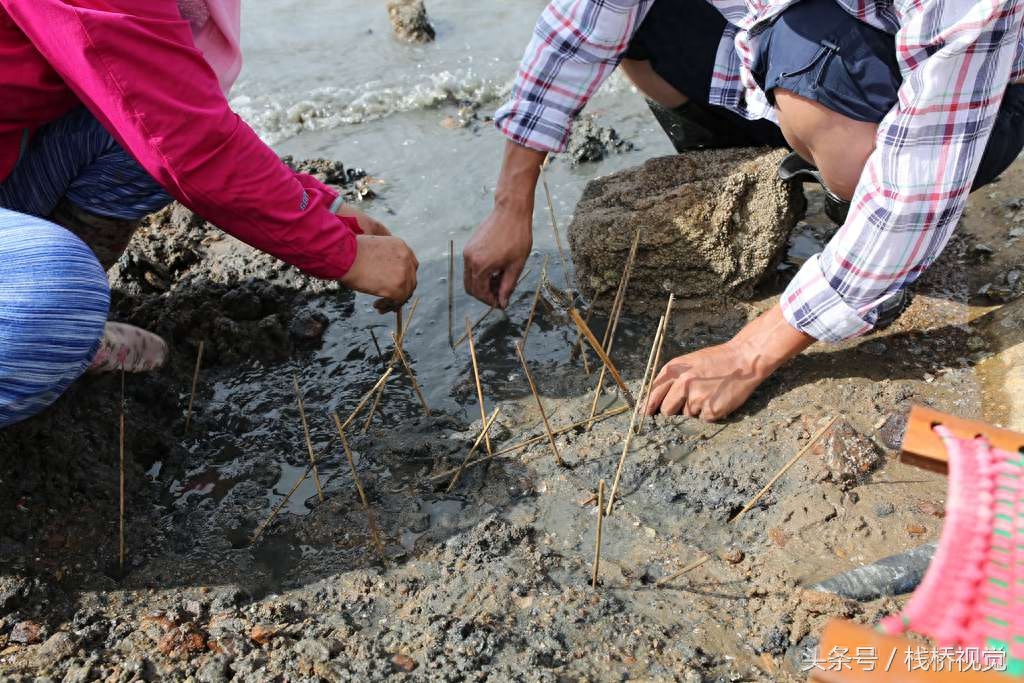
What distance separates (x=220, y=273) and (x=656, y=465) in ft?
5.33

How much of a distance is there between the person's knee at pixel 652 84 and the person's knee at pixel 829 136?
0.54m

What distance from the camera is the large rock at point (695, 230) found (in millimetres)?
2721

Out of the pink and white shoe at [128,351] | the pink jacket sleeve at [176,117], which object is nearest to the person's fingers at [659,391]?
the pink jacket sleeve at [176,117]

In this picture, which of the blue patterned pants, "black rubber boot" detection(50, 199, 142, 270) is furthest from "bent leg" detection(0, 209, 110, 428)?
"black rubber boot" detection(50, 199, 142, 270)

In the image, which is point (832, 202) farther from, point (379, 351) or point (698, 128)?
point (379, 351)

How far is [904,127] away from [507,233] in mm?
1072

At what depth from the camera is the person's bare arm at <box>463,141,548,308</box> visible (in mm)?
2545

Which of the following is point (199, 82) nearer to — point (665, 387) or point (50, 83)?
point (50, 83)

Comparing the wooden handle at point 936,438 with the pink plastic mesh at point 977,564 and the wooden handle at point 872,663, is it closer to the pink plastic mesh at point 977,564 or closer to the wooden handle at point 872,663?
the pink plastic mesh at point 977,564

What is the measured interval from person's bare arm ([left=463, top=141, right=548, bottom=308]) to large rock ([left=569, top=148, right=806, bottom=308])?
0.29m

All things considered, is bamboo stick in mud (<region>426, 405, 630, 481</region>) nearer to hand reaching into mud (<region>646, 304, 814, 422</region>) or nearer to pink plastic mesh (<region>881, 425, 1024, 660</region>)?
hand reaching into mud (<region>646, 304, 814, 422</region>)

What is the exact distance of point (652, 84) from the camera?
2.86 metres

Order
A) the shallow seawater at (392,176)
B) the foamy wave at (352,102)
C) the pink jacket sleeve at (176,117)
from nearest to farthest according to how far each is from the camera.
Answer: the pink jacket sleeve at (176,117)
the shallow seawater at (392,176)
the foamy wave at (352,102)

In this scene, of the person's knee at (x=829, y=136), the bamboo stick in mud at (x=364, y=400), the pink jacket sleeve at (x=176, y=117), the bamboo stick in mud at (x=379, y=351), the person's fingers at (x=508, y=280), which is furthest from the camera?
the bamboo stick in mud at (x=379, y=351)
